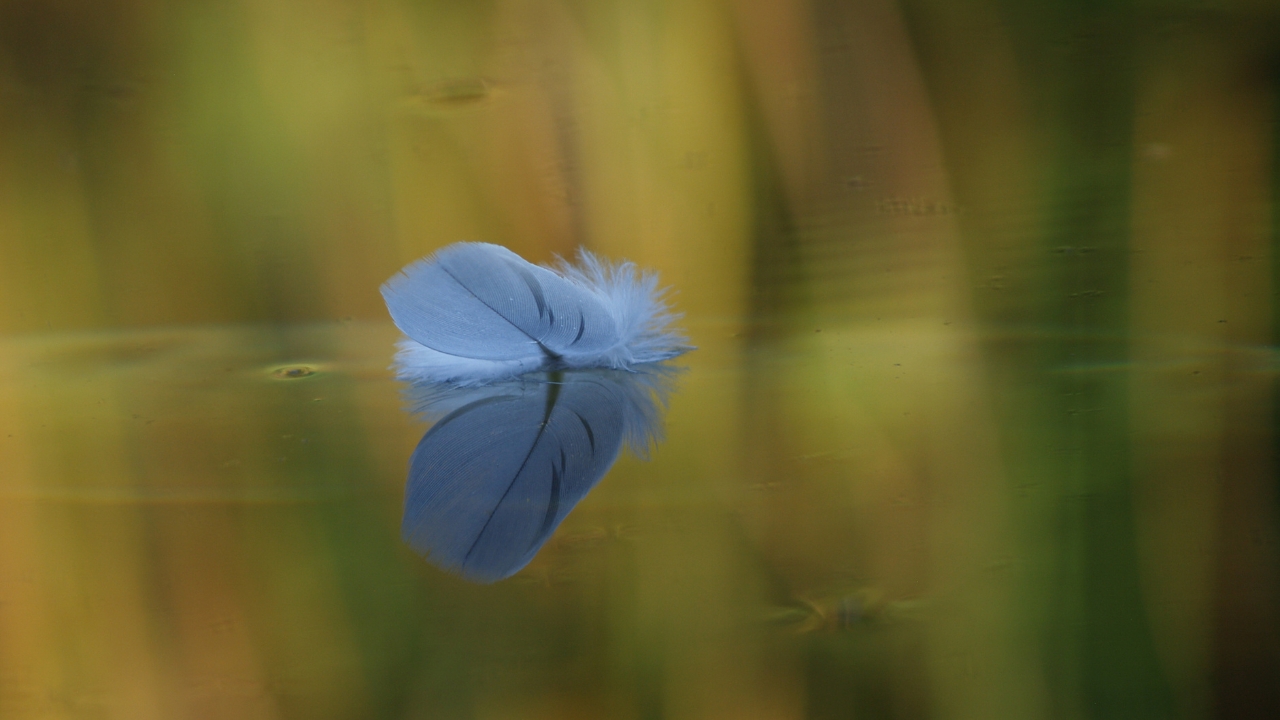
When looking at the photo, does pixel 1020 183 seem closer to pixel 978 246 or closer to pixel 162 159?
pixel 978 246

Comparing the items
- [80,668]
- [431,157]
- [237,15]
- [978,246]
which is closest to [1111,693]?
[80,668]

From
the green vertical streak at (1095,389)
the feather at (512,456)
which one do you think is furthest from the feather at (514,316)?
the green vertical streak at (1095,389)

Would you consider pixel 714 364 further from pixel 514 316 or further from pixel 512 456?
pixel 512 456

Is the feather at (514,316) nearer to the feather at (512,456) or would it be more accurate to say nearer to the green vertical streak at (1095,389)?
the feather at (512,456)

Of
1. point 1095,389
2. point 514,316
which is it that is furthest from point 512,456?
point 1095,389

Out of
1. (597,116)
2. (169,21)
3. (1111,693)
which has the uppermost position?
(169,21)
